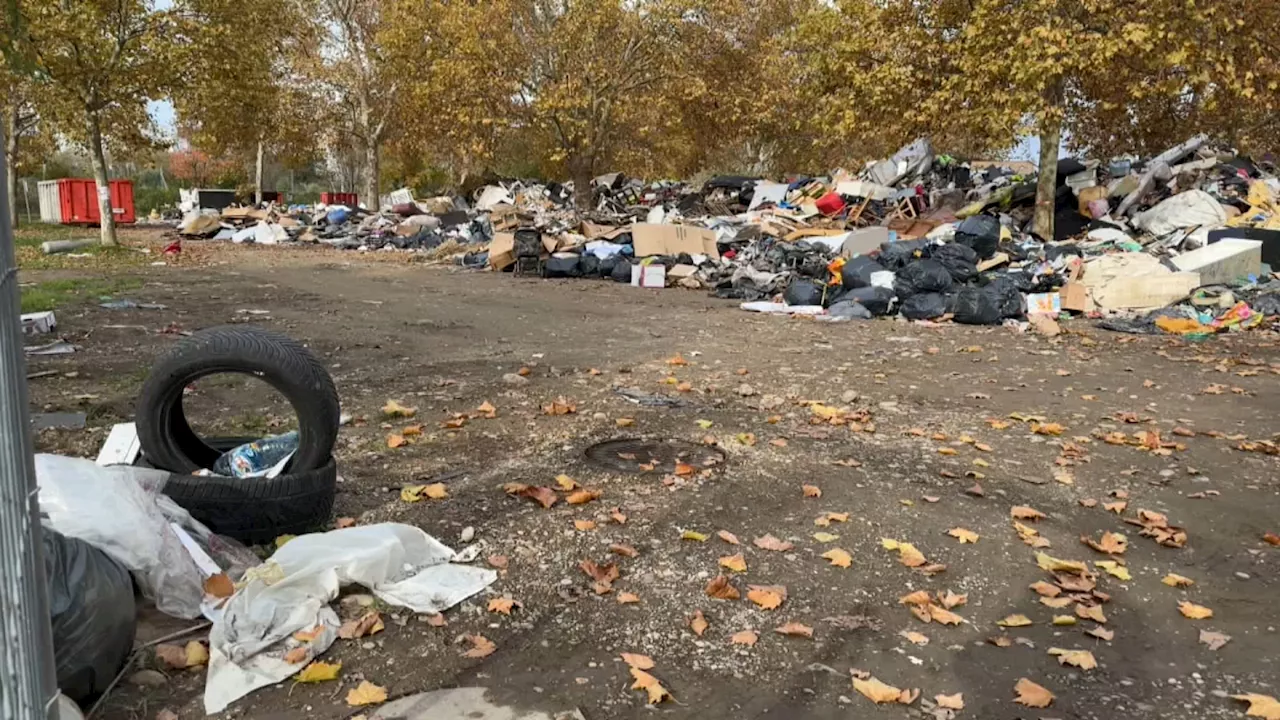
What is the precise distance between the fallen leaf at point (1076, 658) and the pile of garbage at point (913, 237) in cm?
859

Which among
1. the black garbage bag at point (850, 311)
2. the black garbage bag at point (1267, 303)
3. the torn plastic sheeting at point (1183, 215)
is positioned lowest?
the black garbage bag at point (850, 311)

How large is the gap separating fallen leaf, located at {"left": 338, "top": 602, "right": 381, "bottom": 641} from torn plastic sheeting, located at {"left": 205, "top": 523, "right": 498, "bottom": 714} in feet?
0.12

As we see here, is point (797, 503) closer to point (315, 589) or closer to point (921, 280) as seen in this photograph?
point (315, 589)

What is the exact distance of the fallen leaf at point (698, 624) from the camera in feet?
10.2

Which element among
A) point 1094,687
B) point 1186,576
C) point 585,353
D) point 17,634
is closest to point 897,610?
point 1094,687

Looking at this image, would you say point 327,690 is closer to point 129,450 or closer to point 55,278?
point 129,450

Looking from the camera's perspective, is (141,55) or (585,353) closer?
(585,353)

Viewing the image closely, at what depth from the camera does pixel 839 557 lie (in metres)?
3.73

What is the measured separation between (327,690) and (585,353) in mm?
5825

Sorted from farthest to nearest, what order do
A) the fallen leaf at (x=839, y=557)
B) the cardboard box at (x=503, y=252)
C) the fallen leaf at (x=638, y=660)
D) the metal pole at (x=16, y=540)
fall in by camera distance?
the cardboard box at (x=503, y=252), the fallen leaf at (x=839, y=557), the fallen leaf at (x=638, y=660), the metal pole at (x=16, y=540)

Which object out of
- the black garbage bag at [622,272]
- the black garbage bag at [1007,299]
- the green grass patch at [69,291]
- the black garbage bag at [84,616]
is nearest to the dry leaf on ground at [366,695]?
the black garbage bag at [84,616]

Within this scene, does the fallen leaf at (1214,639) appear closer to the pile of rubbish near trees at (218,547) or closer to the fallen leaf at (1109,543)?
the fallen leaf at (1109,543)

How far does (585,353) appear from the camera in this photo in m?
8.42

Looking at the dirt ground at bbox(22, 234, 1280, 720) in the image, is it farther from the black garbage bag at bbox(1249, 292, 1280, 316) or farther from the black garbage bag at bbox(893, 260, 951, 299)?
the black garbage bag at bbox(893, 260, 951, 299)
